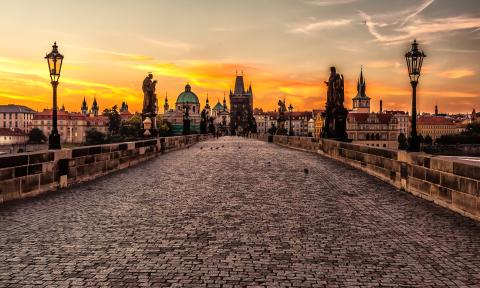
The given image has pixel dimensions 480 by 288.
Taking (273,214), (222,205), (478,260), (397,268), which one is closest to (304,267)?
(397,268)

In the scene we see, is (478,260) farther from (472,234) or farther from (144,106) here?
(144,106)

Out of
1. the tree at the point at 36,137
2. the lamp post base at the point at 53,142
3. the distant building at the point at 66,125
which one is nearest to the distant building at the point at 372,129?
the tree at the point at 36,137

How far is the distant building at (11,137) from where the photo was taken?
171m

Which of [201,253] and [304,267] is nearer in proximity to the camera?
[304,267]

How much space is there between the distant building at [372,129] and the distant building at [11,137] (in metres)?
125

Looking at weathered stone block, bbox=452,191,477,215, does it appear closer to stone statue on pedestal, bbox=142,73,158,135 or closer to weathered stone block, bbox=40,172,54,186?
weathered stone block, bbox=40,172,54,186

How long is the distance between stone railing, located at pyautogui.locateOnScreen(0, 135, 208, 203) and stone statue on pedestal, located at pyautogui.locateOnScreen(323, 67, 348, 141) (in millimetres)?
13395

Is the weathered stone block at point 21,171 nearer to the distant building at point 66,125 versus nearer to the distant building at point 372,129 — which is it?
the distant building at point 372,129

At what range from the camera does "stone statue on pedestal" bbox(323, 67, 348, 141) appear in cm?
2678

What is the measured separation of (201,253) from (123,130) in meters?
147

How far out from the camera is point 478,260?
5656 mm

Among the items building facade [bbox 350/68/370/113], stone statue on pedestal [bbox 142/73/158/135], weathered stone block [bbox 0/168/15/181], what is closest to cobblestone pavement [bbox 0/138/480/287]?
weathered stone block [bbox 0/168/15/181]

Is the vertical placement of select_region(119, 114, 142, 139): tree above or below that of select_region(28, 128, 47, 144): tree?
above

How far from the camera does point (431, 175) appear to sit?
33.2 ft
